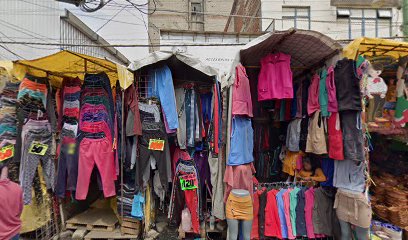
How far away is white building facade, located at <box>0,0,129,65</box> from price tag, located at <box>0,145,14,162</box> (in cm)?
223

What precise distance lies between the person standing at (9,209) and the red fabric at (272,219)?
321 cm

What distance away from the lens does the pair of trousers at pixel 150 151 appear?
3.75 metres

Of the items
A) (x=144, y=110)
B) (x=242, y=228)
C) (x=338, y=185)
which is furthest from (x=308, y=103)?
(x=144, y=110)

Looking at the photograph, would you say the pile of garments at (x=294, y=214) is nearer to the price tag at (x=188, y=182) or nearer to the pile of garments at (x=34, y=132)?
the price tag at (x=188, y=182)

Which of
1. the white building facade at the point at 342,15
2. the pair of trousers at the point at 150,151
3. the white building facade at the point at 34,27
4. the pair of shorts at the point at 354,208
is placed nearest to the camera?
the pair of shorts at the point at 354,208

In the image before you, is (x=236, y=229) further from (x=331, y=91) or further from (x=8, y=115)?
(x=8, y=115)

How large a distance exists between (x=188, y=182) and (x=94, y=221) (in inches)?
66.2

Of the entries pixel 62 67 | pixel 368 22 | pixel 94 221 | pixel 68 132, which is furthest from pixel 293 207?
pixel 368 22

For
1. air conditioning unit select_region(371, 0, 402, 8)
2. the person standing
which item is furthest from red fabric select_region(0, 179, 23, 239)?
air conditioning unit select_region(371, 0, 402, 8)

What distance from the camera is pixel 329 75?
135 inches

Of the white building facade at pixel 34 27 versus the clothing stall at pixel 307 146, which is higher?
the white building facade at pixel 34 27

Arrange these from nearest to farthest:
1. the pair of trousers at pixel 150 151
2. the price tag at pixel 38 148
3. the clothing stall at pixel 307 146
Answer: the clothing stall at pixel 307 146, the price tag at pixel 38 148, the pair of trousers at pixel 150 151

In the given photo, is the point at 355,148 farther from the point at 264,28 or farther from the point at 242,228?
the point at 264,28

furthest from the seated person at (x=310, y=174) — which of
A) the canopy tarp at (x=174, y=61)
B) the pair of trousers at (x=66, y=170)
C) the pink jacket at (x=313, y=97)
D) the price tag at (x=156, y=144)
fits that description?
the pair of trousers at (x=66, y=170)
